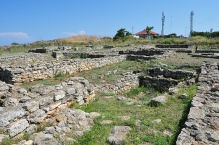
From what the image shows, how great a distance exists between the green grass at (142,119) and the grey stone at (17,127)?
1.12 meters

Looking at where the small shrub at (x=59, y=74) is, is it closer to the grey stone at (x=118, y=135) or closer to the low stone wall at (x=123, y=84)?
the low stone wall at (x=123, y=84)

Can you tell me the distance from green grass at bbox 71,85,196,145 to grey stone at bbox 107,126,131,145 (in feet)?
0.33

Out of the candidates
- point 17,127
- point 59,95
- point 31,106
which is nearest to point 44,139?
point 17,127

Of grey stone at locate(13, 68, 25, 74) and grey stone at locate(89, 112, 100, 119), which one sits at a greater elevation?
grey stone at locate(13, 68, 25, 74)

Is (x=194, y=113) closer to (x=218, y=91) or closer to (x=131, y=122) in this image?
(x=131, y=122)

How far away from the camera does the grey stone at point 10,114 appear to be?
4.48 m

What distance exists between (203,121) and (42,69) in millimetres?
8828

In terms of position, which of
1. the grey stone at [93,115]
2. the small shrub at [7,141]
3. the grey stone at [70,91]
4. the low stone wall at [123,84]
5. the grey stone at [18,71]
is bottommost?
the low stone wall at [123,84]

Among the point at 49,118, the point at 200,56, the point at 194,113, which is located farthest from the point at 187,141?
the point at 200,56

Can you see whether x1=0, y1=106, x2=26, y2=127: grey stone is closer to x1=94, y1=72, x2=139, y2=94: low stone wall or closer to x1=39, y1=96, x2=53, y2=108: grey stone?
x1=39, y1=96, x2=53, y2=108: grey stone

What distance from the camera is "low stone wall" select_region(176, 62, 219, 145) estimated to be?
4180mm

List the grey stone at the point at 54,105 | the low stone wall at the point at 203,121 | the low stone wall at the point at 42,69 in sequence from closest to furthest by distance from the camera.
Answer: the low stone wall at the point at 203,121 → the grey stone at the point at 54,105 → the low stone wall at the point at 42,69

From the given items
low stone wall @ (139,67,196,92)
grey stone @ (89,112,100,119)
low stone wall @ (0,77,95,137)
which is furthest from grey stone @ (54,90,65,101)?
low stone wall @ (139,67,196,92)

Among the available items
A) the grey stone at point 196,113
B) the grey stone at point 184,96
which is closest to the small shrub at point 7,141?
the grey stone at point 196,113
